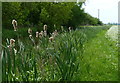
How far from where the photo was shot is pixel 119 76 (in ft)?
14.8

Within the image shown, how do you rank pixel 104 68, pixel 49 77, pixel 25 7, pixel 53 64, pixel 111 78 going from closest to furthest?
pixel 49 77, pixel 53 64, pixel 111 78, pixel 104 68, pixel 25 7

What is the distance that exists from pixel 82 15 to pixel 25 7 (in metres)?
14.8

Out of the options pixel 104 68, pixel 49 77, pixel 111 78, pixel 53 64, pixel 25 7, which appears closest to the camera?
pixel 49 77

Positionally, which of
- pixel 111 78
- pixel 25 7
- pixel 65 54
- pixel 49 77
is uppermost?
pixel 25 7

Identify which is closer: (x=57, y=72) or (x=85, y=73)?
(x=57, y=72)

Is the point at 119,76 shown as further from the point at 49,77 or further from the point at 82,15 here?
the point at 82,15

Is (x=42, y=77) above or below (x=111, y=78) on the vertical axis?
above

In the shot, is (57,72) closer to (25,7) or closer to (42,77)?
(42,77)

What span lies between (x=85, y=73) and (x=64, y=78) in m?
1.54

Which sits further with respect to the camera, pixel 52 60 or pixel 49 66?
pixel 49 66

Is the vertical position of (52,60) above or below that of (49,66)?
above

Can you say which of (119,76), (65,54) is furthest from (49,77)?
(119,76)

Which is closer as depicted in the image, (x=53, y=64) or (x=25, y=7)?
(x=53, y=64)

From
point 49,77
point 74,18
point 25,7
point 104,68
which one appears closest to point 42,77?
point 49,77
